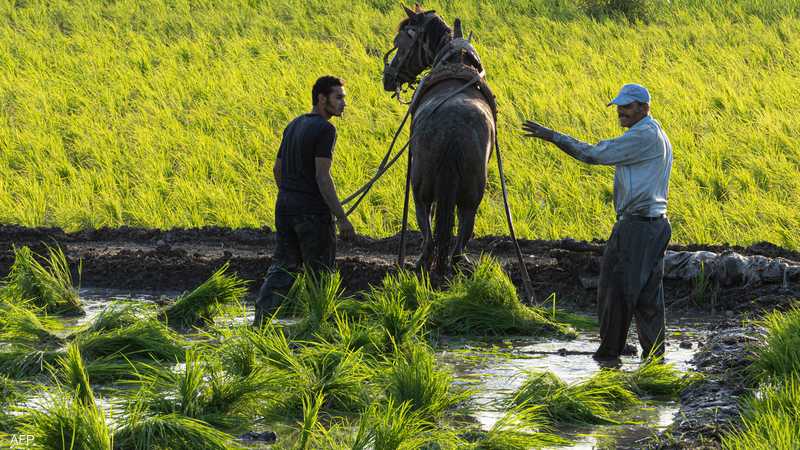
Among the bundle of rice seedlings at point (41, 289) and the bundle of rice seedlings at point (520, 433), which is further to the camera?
the bundle of rice seedlings at point (41, 289)

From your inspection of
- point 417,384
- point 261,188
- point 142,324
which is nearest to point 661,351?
point 417,384

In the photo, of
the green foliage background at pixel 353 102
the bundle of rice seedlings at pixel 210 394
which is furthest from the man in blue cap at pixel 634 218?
the green foliage background at pixel 353 102

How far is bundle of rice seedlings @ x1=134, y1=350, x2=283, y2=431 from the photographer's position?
5980mm

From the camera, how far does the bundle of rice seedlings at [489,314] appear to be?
28.7ft

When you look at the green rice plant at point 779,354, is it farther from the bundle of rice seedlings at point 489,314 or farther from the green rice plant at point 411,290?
the green rice plant at point 411,290

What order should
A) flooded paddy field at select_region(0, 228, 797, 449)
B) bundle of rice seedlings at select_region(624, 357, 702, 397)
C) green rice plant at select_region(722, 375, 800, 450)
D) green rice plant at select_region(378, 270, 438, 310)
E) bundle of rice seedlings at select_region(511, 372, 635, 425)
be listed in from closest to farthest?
green rice plant at select_region(722, 375, 800, 450) → flooded paddy field at select_region(0, 228, 797, 449) → bundle of rice seedlings at select_region(511, 372, 635, 425) → bundle of rice seedlings at select_region(624, 357, 702, 397) → green rice plant at select_region(378, 270, 438, 310)

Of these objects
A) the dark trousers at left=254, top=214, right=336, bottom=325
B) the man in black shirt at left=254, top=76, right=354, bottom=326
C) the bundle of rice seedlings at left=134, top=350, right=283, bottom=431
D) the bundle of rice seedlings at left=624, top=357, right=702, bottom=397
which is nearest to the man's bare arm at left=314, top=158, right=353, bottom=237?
the man in black shirt at left=254, top=76, right=354, bottom=326

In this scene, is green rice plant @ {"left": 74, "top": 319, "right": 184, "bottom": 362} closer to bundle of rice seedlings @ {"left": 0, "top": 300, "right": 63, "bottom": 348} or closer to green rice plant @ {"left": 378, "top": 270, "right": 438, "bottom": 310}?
bundle of rice seedlings @ {"left": 0, "top": 300, "right": 63, "bottom": 348}

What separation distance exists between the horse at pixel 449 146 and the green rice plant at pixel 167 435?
371 cm

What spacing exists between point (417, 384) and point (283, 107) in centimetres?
1341

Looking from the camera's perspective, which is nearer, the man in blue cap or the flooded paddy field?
the flooded paddy field

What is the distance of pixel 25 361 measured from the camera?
23.4 feet

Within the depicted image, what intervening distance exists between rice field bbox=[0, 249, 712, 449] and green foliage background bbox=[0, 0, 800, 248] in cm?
531

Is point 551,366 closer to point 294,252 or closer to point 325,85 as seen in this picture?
point 294,252
